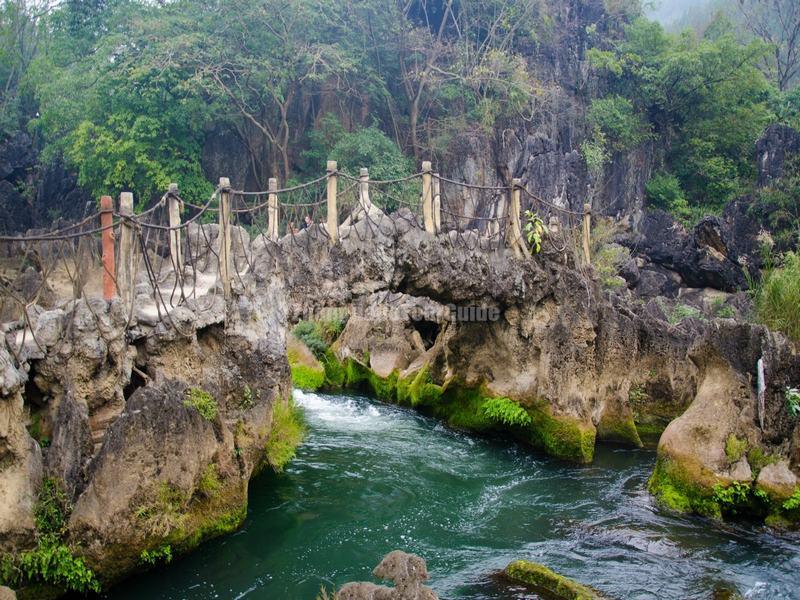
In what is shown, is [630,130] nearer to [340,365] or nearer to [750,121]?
[750,121]

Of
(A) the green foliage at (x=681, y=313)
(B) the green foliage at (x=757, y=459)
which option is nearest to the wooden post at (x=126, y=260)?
(B) the green foliage at (x=757, y=459)

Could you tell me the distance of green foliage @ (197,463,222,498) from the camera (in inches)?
301

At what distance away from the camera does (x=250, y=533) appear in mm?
8438

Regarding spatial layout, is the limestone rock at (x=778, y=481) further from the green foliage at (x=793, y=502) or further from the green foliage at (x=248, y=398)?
the green foliage at (x=248, y=398)

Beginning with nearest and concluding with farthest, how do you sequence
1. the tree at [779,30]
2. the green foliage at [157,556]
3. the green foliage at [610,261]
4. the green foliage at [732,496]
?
the green foliage at [157,556] < the green foliage at [732,496] < the green foliage at [610,261] < the tree at [779,30]

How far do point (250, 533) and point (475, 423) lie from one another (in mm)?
5620

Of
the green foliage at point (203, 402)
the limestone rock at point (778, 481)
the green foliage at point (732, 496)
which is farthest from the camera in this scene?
the green foliage at point (732, 496)

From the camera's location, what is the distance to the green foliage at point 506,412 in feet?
40.2

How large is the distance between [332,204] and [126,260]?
3291 millimetres

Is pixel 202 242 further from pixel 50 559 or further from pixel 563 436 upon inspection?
pixel 50 559

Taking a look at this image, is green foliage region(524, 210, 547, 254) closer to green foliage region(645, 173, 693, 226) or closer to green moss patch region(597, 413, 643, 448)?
green moss patch region(597, 413, 643, 448)

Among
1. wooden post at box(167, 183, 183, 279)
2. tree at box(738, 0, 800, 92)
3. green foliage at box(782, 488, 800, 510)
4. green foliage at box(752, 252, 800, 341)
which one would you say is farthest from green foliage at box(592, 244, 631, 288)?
tree at box(738, 0, 800, 92)

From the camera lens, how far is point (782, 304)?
1316 centimetres

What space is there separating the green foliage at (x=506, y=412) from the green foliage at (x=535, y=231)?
2.60 metres
